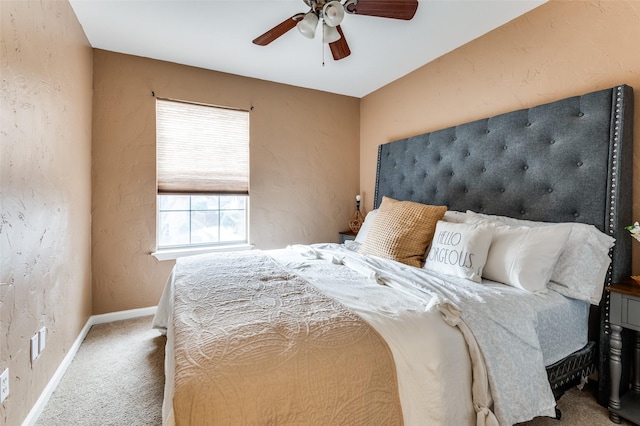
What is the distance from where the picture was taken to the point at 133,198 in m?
2.83

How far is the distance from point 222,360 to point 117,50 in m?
3.06

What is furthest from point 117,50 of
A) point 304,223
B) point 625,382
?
point 625,382

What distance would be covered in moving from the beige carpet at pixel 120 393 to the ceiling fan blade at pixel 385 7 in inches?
89.1

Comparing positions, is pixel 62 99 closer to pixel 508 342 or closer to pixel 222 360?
pixel 222 360

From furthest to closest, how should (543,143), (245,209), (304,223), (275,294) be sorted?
1. (304,223)
2. (245,209)
3. (543,143)
4. (275,294)

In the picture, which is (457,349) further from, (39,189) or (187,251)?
(187,251)

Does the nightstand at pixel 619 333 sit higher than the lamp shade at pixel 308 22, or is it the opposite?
the lamp shade at pixel 308 22

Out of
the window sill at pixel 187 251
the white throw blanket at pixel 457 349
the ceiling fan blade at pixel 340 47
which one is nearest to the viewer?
the white throw blanket at pixel 457 349

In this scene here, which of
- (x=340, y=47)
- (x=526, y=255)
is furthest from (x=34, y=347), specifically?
(x=526, y=255)

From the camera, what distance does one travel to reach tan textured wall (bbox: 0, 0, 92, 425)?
1.30m

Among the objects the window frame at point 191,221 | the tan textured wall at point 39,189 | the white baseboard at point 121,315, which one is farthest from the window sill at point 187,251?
the tan textured wall at point 39,189

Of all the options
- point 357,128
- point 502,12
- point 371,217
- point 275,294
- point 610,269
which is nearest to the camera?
point 275,294

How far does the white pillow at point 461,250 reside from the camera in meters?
1.75

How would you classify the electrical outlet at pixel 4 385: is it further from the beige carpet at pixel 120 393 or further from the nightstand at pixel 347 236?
the nightstand at pixel 347 236
